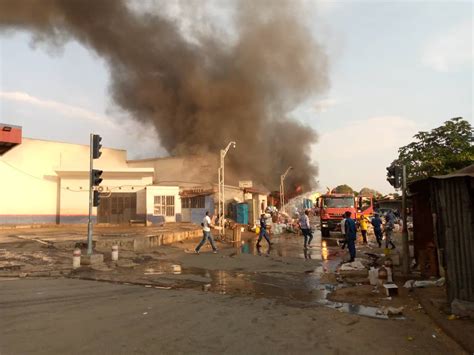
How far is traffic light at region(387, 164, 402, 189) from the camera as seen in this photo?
997 centimetres

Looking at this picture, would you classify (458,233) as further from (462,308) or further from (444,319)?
(444,319)

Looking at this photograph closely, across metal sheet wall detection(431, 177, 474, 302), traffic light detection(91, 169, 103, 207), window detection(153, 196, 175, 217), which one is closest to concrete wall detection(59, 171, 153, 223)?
window detection(153, 196, 175, 217)

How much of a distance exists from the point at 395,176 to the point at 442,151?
31.9ft

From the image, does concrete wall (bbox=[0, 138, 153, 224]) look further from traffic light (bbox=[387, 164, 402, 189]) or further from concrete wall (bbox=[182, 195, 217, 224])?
traffic light (bbox=[387, 164, 402, 189])

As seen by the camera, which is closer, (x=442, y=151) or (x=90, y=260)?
(x=90, y=260)

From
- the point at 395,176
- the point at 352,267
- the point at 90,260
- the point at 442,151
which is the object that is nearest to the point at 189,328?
the point at 352,267

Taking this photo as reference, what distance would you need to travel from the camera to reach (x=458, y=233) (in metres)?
5.69

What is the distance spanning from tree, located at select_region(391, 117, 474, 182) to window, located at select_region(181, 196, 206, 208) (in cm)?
1400

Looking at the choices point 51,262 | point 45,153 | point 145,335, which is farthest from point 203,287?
point 45,153

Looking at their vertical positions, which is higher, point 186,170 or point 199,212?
point 186,170

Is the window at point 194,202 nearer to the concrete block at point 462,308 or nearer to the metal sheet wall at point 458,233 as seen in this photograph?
the metal sheet wall at point 458,233

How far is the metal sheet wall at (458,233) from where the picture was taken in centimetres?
557

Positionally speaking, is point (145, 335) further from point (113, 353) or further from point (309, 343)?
point (309, 343)

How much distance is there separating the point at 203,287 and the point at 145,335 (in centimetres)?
348
